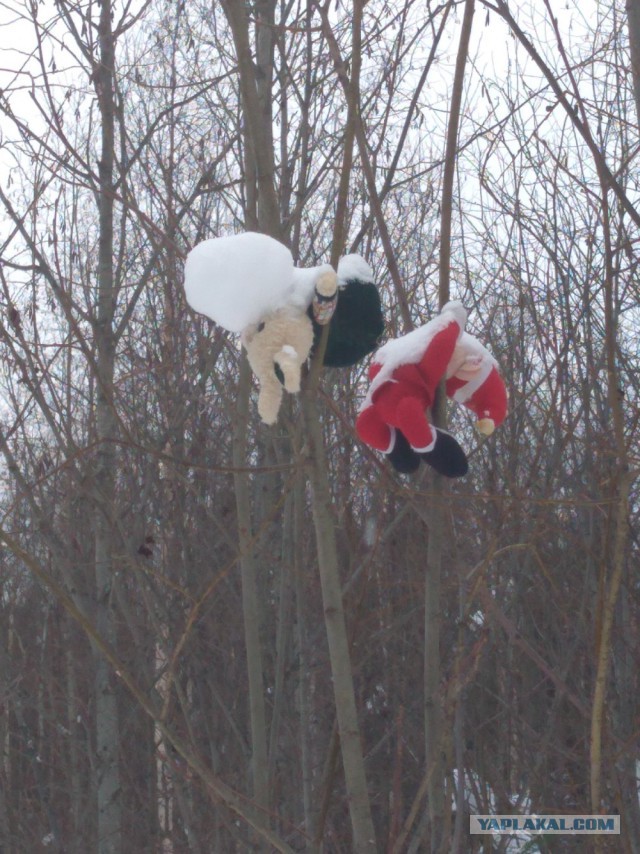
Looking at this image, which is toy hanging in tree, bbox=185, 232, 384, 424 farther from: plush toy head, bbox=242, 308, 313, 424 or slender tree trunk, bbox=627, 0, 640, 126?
slender tree trunk, bbox=627, 0, 640, 126

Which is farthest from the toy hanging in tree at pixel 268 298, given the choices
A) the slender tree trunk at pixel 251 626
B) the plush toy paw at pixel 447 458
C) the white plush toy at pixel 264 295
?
the slender tree trunk at pixel 251 626

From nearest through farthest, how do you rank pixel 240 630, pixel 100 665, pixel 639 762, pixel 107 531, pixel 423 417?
pixel 423 417 → pixel 107 531 → pixel 100 665 → pixel 639 762 → pixel 240 630

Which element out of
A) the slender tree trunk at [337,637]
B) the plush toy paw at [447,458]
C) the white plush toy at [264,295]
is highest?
the white plush toy at [264,295]

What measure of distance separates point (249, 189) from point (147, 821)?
335cm

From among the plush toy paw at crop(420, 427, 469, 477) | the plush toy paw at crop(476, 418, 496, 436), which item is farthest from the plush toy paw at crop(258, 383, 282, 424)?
the plush toy paw at crop(476, 418, 496, 436)

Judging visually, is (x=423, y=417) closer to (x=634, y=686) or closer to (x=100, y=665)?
(x=100, y=665)

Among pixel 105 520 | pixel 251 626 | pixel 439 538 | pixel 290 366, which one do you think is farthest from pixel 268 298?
pixel 105 520

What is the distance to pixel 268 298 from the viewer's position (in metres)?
1.25

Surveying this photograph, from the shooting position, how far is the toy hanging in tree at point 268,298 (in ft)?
4.03

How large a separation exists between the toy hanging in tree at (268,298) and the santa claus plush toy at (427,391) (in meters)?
0.12

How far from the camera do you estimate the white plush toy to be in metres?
1.23

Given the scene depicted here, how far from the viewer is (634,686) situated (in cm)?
338

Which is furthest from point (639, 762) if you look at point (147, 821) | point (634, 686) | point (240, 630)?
point (147, 821)

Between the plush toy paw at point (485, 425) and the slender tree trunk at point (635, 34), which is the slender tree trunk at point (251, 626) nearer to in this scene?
the plush toy paw at point (485, 425)
